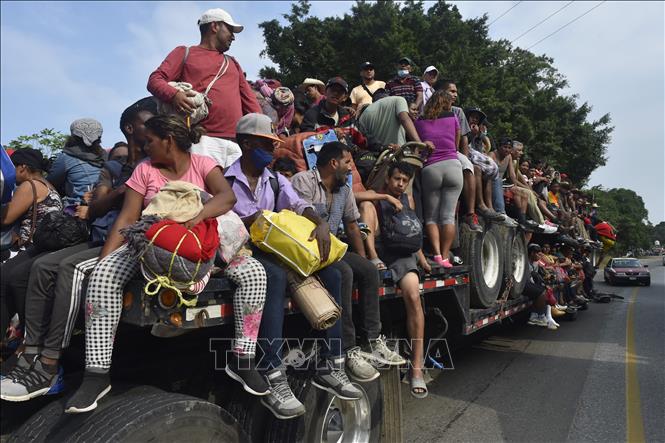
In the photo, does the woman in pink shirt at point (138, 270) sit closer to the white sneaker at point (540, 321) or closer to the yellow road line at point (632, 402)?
the yellow road line at point (632, 402)

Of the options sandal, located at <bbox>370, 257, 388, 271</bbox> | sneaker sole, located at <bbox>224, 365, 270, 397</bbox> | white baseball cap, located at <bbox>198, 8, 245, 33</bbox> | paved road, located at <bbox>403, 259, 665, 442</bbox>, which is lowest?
paved road, located at <bbox>403, 259, 665, 442</bbox>

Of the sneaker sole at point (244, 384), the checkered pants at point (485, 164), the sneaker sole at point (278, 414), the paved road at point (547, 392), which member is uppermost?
the checkered pants at point (485, 164)

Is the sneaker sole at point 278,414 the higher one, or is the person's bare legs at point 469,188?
the person's bare legs at point 469,188

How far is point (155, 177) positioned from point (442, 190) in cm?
321

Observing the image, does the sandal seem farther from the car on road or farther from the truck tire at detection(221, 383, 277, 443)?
the car on road

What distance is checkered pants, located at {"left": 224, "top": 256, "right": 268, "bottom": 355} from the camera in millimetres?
2354

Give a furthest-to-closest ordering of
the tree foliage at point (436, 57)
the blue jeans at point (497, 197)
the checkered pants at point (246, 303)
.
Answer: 1. the tree foliage at point (436, 57)
2. the blue jeans at point (497, 197)
3. the checkered pants at point (246, 303)

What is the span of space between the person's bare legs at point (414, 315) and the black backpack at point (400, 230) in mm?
231

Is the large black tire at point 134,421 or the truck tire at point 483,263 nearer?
the large black tire at point 134,421

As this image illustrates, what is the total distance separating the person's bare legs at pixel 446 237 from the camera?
15.7 ft

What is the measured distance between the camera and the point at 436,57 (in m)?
21.3

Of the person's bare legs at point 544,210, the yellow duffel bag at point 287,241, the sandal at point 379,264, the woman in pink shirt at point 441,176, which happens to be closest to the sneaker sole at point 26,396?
the yellow duffel bag at point 287,241

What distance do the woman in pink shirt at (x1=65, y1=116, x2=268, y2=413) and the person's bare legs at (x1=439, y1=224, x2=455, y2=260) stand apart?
278cm

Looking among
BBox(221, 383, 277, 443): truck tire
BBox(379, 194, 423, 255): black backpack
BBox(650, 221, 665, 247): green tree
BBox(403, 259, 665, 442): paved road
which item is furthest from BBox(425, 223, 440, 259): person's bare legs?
BBox(650, 221, 665, 247): green tree
